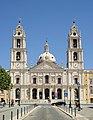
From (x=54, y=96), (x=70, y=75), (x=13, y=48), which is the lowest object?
(x=54, y=96)

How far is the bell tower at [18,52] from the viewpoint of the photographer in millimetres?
104625

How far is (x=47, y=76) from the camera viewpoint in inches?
4193

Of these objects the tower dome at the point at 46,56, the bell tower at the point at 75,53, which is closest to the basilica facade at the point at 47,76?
the bell tower at the point at 75,53

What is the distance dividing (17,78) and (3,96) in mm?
7509

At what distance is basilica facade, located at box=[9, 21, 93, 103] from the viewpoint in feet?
341

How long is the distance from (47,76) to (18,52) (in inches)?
485

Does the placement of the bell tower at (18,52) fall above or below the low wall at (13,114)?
above

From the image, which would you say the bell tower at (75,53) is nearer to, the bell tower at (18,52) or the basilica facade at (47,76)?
the basilica facade at (47,76)

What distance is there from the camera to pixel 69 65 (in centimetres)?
10538

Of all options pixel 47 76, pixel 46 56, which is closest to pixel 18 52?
pixel 47 76

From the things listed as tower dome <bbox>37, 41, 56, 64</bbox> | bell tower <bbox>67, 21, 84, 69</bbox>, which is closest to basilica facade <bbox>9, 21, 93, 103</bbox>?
bell tower <bbox>67, 21, 84, 69</bbox>

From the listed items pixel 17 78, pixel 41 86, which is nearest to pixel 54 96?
pixel 41 86

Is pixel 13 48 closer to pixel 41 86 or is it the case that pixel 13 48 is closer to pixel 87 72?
pixel 41 86

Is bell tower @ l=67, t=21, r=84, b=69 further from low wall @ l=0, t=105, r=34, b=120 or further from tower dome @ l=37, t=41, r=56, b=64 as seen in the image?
low wall @ l=0, t=105, r=34, b=120
